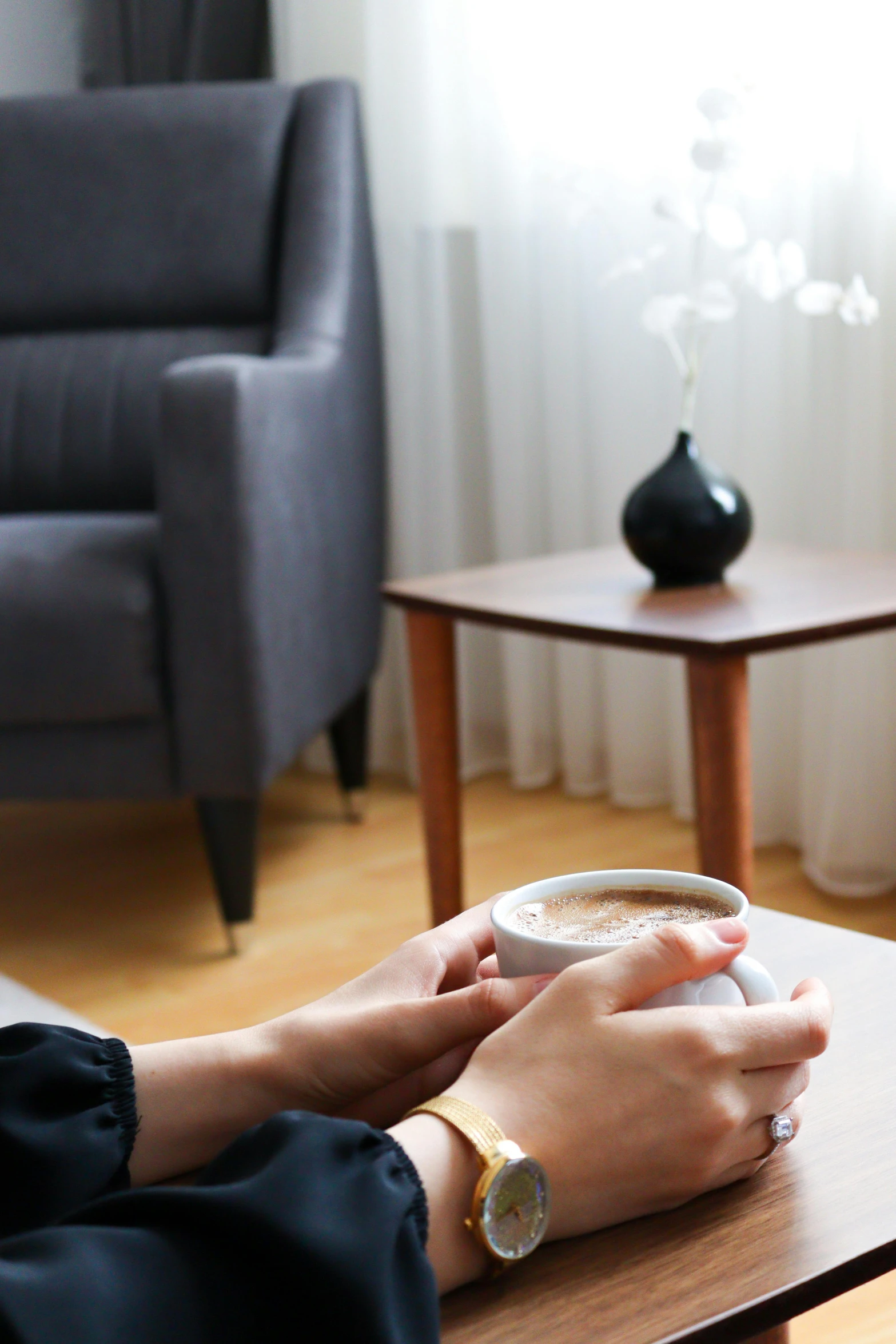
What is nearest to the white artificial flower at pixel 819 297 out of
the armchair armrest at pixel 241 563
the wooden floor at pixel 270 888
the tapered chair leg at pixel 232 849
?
the armchair armrest at pixel 241 563

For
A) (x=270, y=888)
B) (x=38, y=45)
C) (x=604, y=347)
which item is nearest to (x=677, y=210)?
(x=604, y=347)

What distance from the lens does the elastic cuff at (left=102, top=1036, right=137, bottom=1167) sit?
0.48m

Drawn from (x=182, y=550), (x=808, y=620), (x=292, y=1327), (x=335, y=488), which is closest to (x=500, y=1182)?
(x=292, y=1327)

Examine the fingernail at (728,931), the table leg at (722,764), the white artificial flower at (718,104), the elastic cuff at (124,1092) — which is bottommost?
the table leg at (722,764)

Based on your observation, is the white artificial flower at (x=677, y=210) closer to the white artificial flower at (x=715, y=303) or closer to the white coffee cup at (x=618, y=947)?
the white artificial flower at (x=715, y=303)

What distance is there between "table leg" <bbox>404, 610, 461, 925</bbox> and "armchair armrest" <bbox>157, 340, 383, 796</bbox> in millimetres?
181

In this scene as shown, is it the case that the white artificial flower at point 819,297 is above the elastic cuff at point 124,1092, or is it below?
above

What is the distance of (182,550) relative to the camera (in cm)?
161

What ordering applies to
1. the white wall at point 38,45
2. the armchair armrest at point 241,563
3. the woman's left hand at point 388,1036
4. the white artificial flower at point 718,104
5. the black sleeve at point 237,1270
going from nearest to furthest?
1. the black sleeve at point 237,1270
2. the woman's left hand at point 388,1036
3. the white artificial flower at point 718,104
4. the armchair armrest at point 241,563
5. the white wall at point 38,45

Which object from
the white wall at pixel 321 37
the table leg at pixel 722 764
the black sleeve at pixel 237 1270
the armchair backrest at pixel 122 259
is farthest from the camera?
the white wall at pixel 321 37

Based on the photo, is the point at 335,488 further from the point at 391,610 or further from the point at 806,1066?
the point at 806,1066

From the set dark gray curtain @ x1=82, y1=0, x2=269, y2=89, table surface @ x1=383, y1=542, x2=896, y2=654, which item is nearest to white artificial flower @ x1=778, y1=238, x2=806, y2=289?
table surface @ x1=383, y1=542, x2=896, y2=654

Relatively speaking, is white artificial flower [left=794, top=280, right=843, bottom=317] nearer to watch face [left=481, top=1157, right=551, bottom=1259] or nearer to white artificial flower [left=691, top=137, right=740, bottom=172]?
white artificial flower [left=691, top=137, right=740, bottom=172]

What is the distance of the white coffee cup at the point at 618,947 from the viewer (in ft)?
1.47
